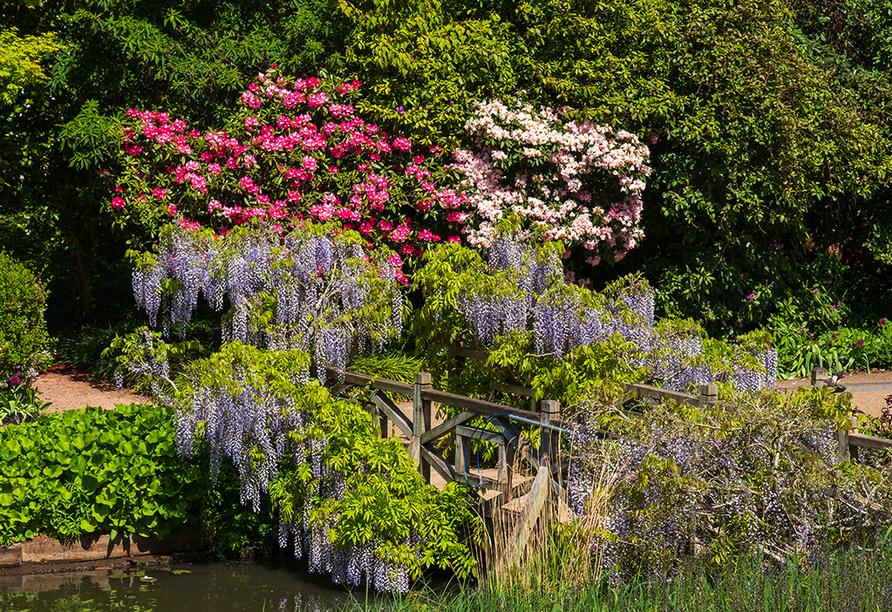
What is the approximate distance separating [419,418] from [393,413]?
0.22m

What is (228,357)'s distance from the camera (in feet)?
23.6

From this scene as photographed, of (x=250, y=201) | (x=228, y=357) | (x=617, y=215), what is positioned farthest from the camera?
(x=617, y=215)

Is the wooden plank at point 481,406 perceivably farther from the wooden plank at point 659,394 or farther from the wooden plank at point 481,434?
the wooden plank at point 659,394

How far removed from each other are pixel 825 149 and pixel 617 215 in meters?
3.06

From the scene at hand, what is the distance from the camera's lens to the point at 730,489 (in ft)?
17.6

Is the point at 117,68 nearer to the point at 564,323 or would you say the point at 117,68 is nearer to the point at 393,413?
the point at 393,413

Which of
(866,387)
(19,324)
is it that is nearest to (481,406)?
(19,324)

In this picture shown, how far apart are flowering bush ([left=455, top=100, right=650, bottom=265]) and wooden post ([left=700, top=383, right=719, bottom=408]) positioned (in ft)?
18.2

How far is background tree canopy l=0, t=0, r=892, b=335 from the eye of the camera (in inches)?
487

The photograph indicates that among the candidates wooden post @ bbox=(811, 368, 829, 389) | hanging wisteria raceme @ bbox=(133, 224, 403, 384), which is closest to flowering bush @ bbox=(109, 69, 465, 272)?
hanging wisteria raceme @ bbox=(133, 224, 403, 384)

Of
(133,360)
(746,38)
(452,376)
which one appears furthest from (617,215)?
(133,360)

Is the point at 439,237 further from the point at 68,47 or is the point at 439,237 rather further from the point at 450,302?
the point at 68,47

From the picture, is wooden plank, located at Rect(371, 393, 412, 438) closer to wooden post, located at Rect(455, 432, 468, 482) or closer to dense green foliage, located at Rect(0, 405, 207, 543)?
wooden post, located at Rect(455, 432, 468, 482)

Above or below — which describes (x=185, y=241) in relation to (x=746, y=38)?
below
